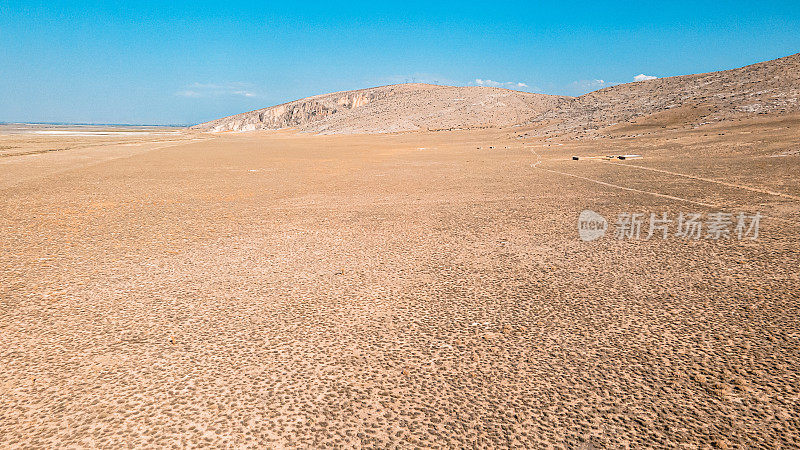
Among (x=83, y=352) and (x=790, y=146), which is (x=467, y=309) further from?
(x=790, y=146)

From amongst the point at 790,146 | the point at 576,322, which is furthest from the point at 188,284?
the point at 790,146

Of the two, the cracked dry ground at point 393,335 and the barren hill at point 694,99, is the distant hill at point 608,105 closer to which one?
the barren hill at point 694,99

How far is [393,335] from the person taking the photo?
330 cm

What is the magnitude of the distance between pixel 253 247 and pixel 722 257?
5331 mm

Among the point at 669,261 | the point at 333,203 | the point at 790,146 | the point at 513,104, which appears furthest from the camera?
the point at 513,104

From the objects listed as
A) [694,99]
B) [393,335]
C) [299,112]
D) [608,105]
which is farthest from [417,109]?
[393,335]

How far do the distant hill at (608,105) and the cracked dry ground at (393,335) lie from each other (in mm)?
30720

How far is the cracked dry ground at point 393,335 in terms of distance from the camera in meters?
2.31

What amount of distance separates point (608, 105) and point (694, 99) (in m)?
7.86

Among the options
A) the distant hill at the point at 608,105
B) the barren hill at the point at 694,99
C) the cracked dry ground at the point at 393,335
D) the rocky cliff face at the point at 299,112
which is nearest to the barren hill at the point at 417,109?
the rocky cliff face at the point at 299,112

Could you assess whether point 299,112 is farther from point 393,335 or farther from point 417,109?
point 393,335

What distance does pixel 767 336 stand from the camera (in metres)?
3.11

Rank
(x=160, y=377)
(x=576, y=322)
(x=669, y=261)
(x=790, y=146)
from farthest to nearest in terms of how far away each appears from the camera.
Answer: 1. (x=790, y=146)
2. (x=669, y=261)
3. (x=576, y=322)
4. (x=160, y=377)

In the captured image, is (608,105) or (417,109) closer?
(608,105)
